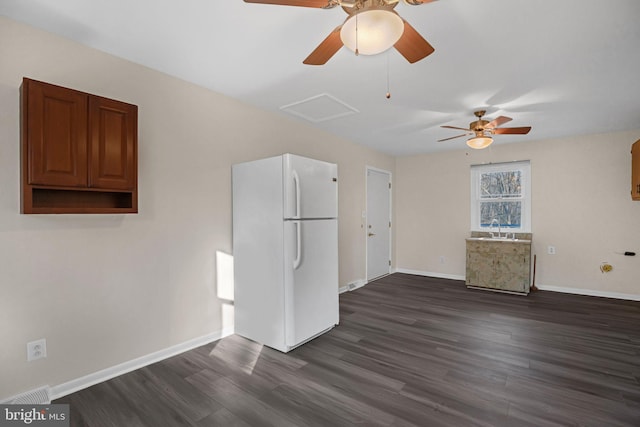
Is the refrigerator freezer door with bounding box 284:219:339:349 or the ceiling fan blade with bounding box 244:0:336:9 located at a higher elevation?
the ceiling fan blade with bounding box 244:0:336:9

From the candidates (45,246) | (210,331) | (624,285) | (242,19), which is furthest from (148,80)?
(624,285)

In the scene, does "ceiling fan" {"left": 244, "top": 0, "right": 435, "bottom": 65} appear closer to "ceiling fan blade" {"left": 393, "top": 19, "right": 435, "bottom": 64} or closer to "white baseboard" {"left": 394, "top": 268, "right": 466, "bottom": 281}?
"ceiling fan blade" {"left": 393, "top": 19, "right": 435, "bottom": 64}

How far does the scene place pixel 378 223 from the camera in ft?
19.3

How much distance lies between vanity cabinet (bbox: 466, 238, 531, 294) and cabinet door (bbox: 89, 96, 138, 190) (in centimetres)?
497

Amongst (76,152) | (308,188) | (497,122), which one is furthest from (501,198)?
(76,152)

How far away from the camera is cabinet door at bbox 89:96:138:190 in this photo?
2121 mm

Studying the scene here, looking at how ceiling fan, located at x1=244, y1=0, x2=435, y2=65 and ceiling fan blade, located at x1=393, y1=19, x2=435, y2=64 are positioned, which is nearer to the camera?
ceiling fan, located at x1=244, y1=0, x2=435, y2=65

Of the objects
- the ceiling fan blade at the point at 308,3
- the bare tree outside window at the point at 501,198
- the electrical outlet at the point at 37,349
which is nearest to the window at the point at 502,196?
the bare tree outside window at the point at 501,198

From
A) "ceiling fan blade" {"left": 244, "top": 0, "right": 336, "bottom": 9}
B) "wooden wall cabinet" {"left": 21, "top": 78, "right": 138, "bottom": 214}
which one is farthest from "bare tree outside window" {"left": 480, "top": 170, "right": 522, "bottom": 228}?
"wooden wall cabinet" {"left": 21, "top": 78, "right": 138, "bottom": 214}

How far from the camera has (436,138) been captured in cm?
490

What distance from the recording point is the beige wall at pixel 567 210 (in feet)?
14.6

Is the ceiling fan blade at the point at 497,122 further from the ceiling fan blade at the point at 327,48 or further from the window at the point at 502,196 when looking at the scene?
the ceiling fan blade at the point at 327,48

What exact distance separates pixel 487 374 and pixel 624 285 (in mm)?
3705

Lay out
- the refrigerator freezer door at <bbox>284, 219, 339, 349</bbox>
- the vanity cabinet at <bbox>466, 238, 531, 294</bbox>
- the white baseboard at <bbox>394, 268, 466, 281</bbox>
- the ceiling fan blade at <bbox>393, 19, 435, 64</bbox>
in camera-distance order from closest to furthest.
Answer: the ceiling fan blade at <bbox>393, 19, 435, 64</bbox>, the refrigerator freezer door at <bbox>284, 219, 339, 349</bbox>, the vanity cabinet at <bbox>466, 238, 531, 294</bbox>, the white baseboard at <bbox>394, 268, 466, 281</bbox>
